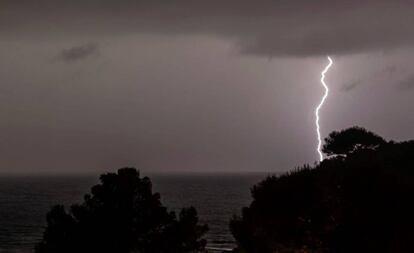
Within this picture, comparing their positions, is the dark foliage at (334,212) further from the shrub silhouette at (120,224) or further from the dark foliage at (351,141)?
the dark foliage at (351,141)

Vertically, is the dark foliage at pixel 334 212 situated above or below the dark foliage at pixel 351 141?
below

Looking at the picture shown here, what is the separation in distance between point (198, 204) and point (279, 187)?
159965mm

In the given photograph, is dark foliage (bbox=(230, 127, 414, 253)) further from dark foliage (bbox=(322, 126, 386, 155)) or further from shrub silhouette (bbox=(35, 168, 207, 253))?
dark foliage (bbox=(322, 126, 386, 155))

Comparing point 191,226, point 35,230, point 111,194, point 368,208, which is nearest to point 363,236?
point 368,208

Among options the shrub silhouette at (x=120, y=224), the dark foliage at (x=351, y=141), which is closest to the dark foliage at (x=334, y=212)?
the shrub silhouette at (x=120, y=224)

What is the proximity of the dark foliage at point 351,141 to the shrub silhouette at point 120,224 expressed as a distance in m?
59.6

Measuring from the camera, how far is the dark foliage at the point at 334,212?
1342 inches

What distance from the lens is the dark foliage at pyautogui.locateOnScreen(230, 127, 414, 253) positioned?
34.1 m

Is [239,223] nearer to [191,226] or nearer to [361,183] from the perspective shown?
[191,226]

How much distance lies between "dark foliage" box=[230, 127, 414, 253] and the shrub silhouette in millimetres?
6223

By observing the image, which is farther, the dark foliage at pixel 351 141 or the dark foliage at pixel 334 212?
the dark foliage at pixel 351 141

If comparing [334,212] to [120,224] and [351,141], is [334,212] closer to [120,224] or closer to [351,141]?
[120,224]

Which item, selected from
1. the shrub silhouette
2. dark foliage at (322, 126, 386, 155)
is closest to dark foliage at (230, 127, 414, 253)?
the shrub silhouette

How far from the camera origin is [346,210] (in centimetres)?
3634
